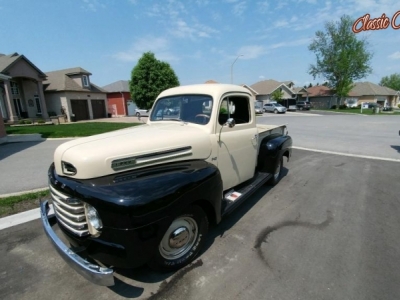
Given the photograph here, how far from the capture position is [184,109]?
11.6 ft

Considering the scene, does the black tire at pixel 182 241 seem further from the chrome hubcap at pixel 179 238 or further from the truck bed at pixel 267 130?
the truck bed at pixel 267 130

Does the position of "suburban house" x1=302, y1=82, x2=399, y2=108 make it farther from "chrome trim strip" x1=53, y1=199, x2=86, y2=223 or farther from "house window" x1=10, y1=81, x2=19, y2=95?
"chrome trim strip" x1=53, y1=199, x2=86, y2=223

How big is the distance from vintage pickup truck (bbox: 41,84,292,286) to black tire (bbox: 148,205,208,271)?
10 mm

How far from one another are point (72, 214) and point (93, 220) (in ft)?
0.88

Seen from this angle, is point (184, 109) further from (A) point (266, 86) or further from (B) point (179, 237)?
(A) point (266, 86)

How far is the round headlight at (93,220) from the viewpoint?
2013mm

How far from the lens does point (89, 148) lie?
7.55ft

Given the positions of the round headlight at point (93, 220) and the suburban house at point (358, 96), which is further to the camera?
the suburban house at point (358, 96)

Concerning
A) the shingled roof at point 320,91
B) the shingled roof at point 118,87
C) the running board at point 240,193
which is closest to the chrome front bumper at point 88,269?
the running board at point 240,193

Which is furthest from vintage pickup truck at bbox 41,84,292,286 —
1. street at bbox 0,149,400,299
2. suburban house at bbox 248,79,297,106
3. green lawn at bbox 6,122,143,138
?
suburban house at bbox 248,79,297,106

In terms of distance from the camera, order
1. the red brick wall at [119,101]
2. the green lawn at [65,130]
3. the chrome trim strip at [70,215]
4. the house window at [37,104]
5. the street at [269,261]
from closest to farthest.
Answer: the chrome trim strip at [70,215] < the street at [269,261] < the green lawn at [65,130] < the house window at [37,104] < the red brick wall at [119,101]

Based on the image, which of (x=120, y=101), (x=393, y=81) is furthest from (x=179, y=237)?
(x=393, y=81)

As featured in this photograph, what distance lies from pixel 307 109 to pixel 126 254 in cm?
4895

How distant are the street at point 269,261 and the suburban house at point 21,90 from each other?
996 inches
